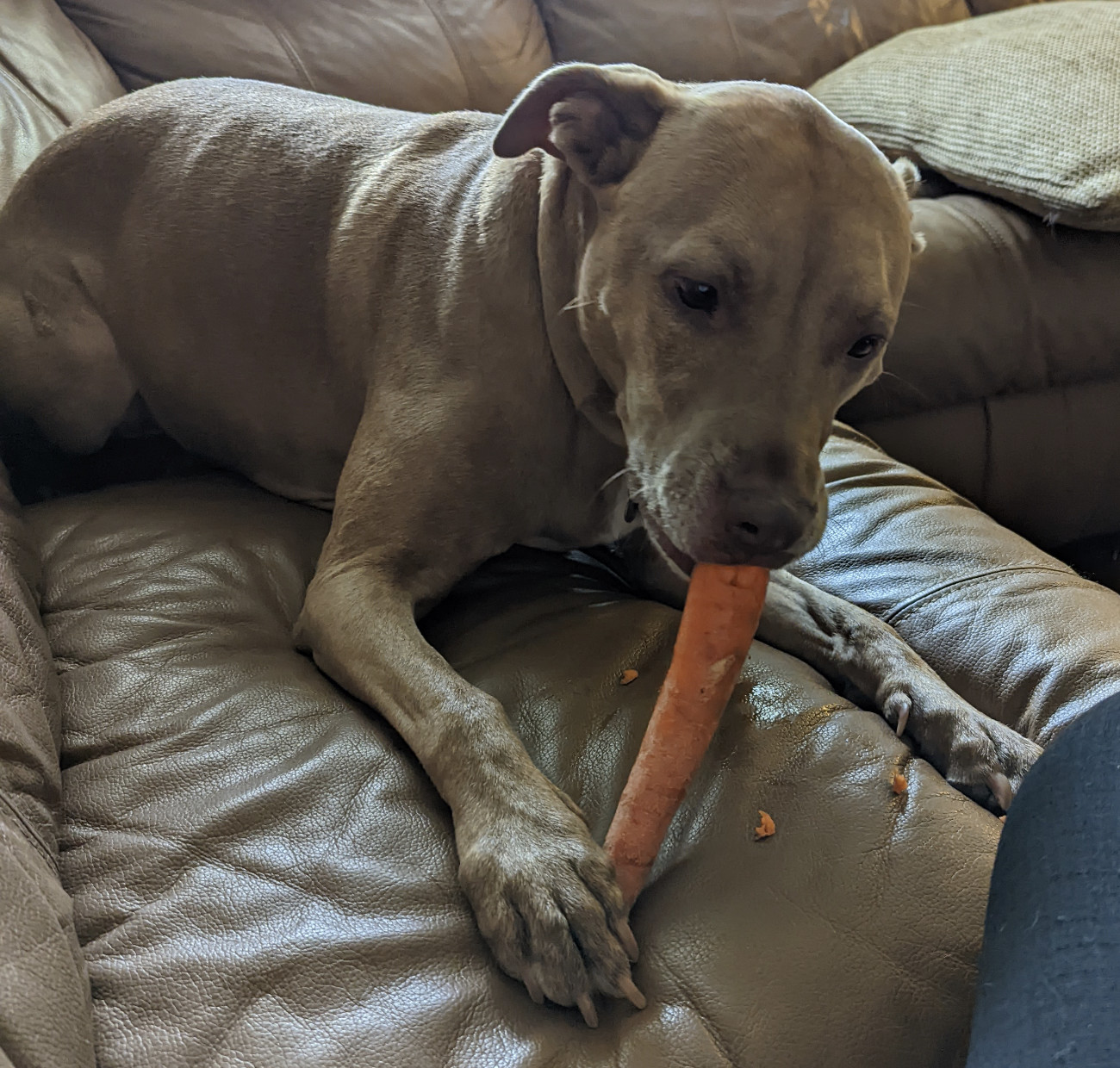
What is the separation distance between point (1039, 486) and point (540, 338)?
178cm

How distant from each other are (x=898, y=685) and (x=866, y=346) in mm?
489

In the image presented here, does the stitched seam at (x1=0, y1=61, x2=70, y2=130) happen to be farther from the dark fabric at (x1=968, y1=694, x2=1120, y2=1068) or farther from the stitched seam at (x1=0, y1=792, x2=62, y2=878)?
the dark fabric at (x1=968, y1=694, x2=1120, y2=1068)

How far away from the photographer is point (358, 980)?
0.81 m

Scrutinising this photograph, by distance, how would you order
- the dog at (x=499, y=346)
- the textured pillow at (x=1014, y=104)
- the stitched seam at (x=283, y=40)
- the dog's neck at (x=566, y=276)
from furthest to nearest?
the stitched seam at (x=283, y=40) < the textured pillow at (x=1014, y=104) < the dog's neck at (x=566, y=276) < the dog at (x=499, y=346)

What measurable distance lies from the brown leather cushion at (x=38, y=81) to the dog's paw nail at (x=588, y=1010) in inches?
69.5

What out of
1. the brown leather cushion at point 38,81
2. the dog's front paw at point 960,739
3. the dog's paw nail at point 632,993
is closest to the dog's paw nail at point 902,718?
the dog's front paw at point 960,739

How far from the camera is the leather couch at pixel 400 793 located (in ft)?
2.57

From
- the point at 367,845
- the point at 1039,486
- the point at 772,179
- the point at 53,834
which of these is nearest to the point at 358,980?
the point at 367,845

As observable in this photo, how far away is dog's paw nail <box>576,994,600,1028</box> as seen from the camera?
2.60 feet

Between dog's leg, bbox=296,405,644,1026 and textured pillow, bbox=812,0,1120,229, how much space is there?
70.2 inches

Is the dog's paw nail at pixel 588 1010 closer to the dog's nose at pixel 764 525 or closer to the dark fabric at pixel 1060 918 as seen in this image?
the dark fabric at pixel 1060 918

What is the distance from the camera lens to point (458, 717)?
1.03m

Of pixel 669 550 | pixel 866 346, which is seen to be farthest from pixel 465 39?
pixel 669 550

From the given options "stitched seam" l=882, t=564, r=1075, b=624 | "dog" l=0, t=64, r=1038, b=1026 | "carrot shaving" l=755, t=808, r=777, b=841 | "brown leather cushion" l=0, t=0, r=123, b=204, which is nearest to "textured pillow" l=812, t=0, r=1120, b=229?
"dog" l=0, t=64, r=1038, b=1026
